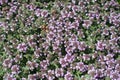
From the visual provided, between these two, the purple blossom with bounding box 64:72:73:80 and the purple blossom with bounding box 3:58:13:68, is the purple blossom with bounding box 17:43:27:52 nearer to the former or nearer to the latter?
the purple blossom with bounding box 3:58:13:68

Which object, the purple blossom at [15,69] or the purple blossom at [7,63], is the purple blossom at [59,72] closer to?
the purple blossom at [15,69]

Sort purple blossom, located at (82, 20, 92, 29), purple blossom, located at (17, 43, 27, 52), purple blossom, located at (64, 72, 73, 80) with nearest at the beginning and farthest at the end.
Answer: purple blossom, located at (64, 72, 73, 80) < purple blossom, located at (17, 43, 27, 52) < purple blossom, located at (82, 20, 92, 29)

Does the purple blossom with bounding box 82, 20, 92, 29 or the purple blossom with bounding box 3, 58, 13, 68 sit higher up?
the purple blossom with bounding box 82, 20, 92, 29

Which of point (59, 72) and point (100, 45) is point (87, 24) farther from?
point (59, 72)

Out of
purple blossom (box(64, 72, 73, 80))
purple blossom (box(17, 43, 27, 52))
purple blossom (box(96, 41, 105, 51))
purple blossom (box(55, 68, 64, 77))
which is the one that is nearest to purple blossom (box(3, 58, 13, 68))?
purple blossom (box(17, 43, 27, 52))

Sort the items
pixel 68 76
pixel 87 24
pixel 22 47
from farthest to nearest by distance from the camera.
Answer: pixel 87 24, pixel 22 47, pixel 68 76

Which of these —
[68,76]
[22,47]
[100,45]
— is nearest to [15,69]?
[22,47]

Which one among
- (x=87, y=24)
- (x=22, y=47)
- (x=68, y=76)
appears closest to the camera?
(x=68, y=76)

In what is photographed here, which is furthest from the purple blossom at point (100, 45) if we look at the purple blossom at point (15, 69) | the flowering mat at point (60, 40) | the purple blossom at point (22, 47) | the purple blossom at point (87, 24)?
the purple blossom at point (15, 69)
